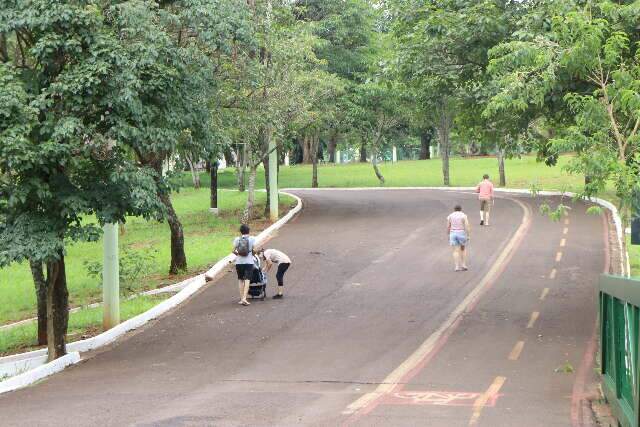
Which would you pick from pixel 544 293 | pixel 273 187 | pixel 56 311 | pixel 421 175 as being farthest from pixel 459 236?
pixel 421 175

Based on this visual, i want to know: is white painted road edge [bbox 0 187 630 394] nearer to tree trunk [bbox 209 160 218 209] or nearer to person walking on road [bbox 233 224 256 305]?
person walking on road [bbox 233 224 256 305]

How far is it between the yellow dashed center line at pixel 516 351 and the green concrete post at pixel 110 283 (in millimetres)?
8509

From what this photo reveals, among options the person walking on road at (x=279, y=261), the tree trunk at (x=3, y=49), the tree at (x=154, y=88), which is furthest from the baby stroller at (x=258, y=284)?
the tree trunk at (x=3, y=49)

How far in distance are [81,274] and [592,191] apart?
1956cm

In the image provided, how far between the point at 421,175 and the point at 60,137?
56181 mm

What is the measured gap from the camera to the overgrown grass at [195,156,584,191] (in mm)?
59319

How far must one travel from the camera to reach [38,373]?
1477 centimetres

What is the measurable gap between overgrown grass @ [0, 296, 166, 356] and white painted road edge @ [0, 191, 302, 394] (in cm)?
72

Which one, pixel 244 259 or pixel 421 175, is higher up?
pixel 421 175

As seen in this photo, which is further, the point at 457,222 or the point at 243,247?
the point at 457,222

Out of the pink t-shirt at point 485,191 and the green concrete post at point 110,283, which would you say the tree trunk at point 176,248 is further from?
the pink t-shirt at point 485,191

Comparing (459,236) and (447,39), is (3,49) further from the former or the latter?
(459,236)

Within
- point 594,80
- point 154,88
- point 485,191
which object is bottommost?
point 485,191

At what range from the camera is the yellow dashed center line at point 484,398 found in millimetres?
10617
